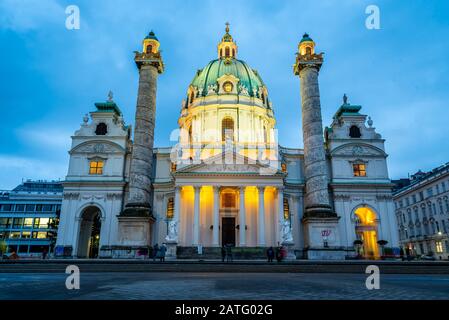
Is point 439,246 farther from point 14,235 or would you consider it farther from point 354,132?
point 14,235

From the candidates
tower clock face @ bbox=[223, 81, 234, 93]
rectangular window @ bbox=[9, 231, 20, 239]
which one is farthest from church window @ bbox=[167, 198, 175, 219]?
rectangular window @ bbox=[9, 231, 20, 239]

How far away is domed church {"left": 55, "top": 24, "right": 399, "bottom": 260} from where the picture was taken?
33781 mm

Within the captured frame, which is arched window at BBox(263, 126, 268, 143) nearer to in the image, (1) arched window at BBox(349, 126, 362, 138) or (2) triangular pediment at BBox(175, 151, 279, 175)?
(1) arched window at BBox(349, 126, 362, 138)

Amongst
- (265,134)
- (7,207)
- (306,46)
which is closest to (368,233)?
(265,134)

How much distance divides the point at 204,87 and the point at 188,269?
39019 mm

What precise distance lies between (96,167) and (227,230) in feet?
57.8

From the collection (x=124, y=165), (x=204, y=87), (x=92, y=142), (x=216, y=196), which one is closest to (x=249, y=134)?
(x=204, y=87)

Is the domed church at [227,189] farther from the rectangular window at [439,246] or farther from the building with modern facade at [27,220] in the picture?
the building with modern facade at [27,220]

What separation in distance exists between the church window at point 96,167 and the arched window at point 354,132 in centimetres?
3161

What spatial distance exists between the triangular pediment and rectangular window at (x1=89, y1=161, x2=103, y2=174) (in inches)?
430

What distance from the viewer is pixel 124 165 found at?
40.4 metres

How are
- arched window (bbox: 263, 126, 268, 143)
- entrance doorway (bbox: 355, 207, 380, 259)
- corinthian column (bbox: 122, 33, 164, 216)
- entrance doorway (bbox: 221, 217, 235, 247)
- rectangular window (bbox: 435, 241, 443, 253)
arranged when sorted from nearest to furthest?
corinthian column (bbox: 122, 33, 164, 216)
entrance doorway (bbox: 221, 217, 235, 247)
entrance doorway (bbox: 355, 207, 380, 259)
rectangular window (bbox: 435, 241, 443, 253)
arched window (bbox: 263, 126, 268, 143)
